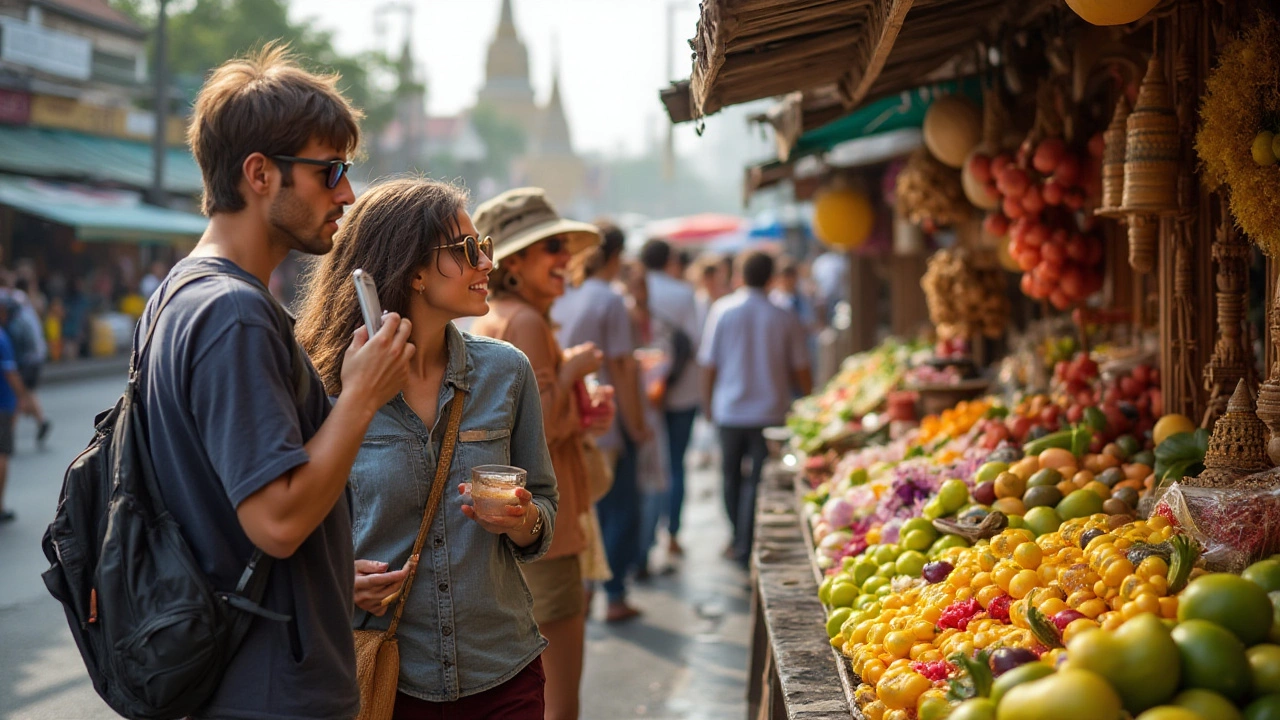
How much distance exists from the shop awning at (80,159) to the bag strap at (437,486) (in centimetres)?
2052

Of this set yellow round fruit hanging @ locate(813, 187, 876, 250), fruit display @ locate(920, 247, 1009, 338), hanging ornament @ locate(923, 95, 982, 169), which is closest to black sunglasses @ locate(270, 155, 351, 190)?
hanging ornament @ locate(923, 95, 982, 169)

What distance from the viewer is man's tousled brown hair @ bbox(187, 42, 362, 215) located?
1.92 metres

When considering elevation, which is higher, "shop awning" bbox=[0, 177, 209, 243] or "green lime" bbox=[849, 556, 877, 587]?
"shop awning" bbox=[0, 177, 209, 243]

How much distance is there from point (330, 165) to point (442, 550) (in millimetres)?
908

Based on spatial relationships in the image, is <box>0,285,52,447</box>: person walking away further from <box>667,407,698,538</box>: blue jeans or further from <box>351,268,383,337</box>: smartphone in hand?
<box>351,268,383,337</box>: smartphone in hand

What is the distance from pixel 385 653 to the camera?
2.46 metres

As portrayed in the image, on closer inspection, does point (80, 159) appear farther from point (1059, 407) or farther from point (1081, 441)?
point (1081, 441)

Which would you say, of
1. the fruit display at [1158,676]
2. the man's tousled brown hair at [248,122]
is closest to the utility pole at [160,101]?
the man's tousled brown hair at [248,122]

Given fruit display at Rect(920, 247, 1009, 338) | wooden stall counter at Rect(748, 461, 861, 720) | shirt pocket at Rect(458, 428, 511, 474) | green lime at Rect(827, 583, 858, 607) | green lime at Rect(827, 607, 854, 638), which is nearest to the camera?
shirt pocket at Rect(458, 428, 511, 474)

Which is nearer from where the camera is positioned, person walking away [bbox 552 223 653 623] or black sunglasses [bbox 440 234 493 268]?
black sunglasses [bbox 440 234 493 268]

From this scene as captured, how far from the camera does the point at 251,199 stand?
77.2 inches

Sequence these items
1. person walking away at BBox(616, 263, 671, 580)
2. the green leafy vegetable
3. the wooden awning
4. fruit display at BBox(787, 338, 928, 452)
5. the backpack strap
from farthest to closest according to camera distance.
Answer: person walking away at BBox(616, 263, 671, 580)
fruit display at BBox(787, 338, 928, 452)
the green leafy vegetable
the wooden awning
the backpack strap

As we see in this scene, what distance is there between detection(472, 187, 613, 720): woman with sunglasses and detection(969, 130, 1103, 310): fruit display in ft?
5.92

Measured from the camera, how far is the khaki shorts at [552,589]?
3.70 m
